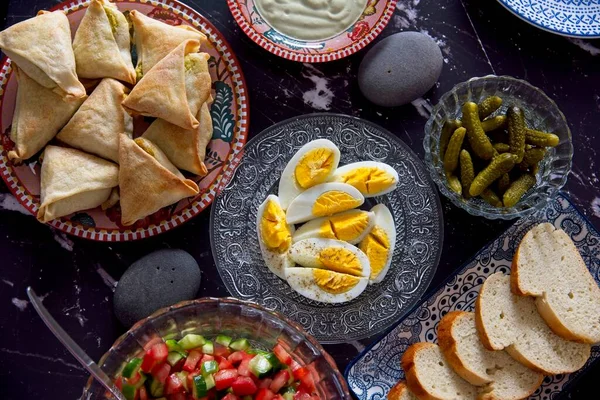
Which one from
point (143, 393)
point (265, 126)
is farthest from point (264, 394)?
point (265, 126)

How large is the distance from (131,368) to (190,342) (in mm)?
211

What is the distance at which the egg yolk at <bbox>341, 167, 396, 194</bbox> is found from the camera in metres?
2.67

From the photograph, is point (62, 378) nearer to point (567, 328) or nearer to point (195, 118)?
point (195, 118)

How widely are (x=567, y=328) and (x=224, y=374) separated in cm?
127

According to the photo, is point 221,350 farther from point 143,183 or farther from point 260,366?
point 143,183

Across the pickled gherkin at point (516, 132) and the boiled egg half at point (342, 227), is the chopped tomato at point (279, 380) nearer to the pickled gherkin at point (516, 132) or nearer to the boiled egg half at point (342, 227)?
the boiled egg half at point (342, 227)

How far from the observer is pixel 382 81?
107 inches

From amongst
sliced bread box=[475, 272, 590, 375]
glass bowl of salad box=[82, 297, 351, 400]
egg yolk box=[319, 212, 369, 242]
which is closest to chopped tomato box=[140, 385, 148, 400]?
glass bowl of salad box=[82, 297, 351, 400]

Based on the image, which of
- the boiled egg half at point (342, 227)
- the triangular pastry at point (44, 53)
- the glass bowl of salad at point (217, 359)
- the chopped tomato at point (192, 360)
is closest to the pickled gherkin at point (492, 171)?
the boiled egg half at point (342, 227)

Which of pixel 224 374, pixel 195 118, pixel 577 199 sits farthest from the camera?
pixel 577 199

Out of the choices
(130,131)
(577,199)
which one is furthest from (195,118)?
(577,199)

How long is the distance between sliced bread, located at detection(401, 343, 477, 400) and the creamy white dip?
1.25 meters

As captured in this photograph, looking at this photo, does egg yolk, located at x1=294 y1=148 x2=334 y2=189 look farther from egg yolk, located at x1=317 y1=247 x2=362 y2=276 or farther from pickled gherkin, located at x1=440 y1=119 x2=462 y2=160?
pickled gherkin, located at x1=440 y1=119 x2=462 y2=160

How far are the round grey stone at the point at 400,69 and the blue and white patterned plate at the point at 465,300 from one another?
26.0 inches
